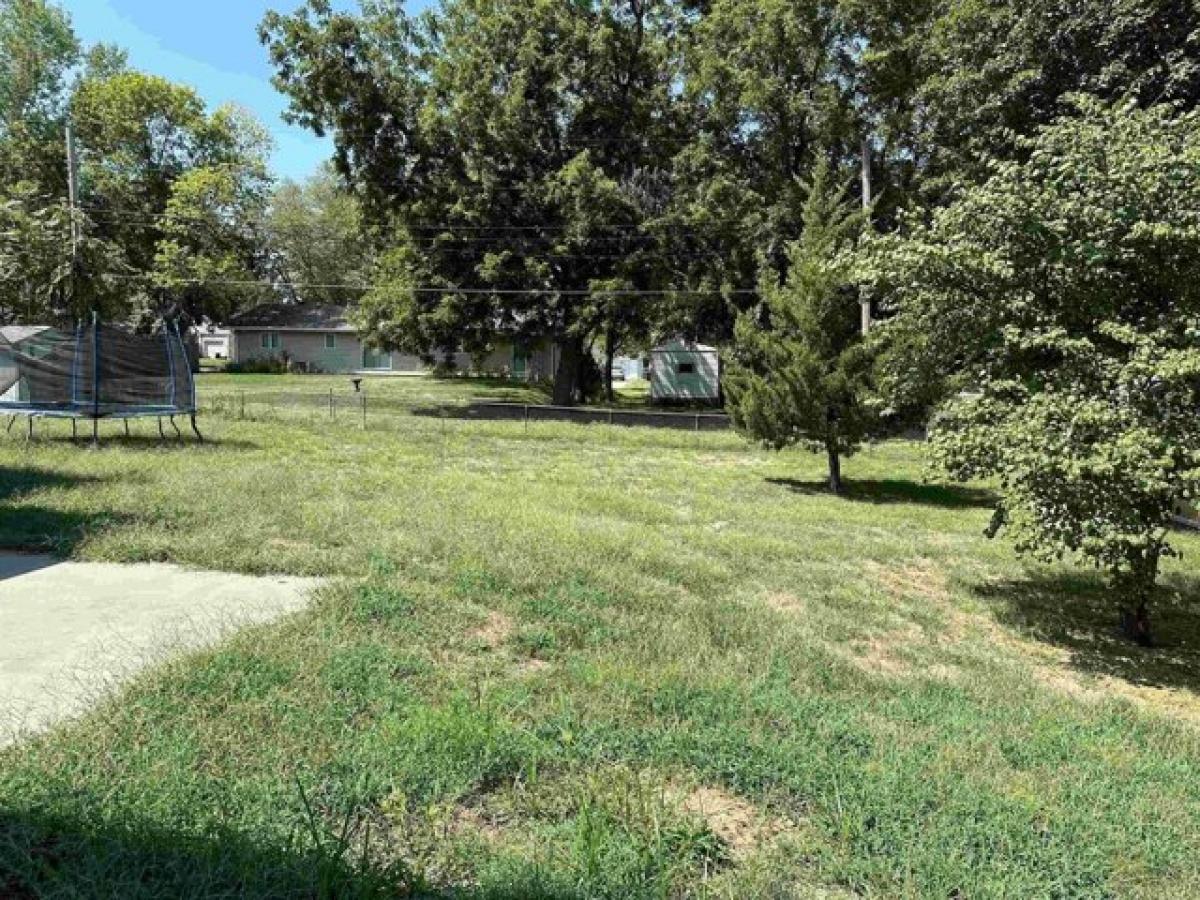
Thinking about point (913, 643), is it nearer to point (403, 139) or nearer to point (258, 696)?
point (258, 696)

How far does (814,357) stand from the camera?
11.1m

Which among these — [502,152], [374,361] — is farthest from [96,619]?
[374,361]

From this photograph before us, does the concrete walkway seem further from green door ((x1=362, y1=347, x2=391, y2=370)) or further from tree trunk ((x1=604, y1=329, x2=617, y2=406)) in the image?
green door ((x1=362, y1=347, x2=391, y2=370))

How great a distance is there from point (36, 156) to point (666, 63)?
30.3 meters

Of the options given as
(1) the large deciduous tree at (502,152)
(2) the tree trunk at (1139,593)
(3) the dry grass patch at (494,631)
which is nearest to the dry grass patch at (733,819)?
(3) the dry grass patch at (494,631)

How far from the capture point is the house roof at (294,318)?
40.2m

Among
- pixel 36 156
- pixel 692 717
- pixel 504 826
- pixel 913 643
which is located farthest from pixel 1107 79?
pixel 36 156

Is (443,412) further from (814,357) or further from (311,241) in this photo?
(311,241)

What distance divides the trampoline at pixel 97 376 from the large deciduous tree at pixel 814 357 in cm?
847

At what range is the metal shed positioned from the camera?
28.7 meters

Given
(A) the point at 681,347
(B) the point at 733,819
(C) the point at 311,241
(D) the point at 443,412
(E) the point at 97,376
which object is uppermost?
(C) the point at 311,241

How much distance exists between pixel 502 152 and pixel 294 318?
22.7m

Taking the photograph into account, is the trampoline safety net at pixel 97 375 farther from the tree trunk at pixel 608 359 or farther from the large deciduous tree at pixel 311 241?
the large deciduous tree at pixel 311 241

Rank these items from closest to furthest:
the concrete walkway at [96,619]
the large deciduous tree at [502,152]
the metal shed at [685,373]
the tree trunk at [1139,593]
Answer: the concrete walkway at [96,619] → the tree trunk at [1139,593] → the large deciduous tree at [502,152] → the metal shed at [685,373]
